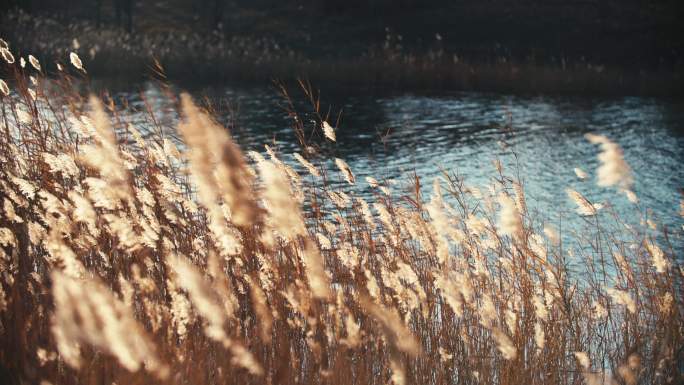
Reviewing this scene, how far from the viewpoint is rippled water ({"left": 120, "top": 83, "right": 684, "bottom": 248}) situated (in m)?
8.83

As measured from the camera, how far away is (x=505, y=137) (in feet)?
40.7

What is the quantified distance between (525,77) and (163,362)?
15859mm

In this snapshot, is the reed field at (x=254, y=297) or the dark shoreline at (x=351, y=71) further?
the dark shoreline at (x=351, y=71)

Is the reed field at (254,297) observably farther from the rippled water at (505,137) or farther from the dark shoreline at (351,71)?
the dark shoreline at (351,71)

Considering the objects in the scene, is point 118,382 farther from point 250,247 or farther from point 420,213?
point 420,213

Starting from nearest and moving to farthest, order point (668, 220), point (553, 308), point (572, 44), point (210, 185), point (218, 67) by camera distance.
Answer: point (210, 185)
point (553, 308)
point (668, 220)
point (218, 67)
point (572, 44)

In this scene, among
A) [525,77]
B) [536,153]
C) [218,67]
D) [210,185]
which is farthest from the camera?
[218,67]

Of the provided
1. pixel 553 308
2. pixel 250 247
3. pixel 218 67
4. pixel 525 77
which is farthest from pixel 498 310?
pixel 218 67

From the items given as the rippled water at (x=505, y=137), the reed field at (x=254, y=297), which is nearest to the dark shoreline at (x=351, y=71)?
the rippled water at (x=505, y=137)

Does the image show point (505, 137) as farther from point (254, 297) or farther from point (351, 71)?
point (254, 297)

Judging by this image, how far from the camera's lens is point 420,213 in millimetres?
4148

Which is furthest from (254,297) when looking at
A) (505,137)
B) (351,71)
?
(351,71)

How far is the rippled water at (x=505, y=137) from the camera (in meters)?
8.83

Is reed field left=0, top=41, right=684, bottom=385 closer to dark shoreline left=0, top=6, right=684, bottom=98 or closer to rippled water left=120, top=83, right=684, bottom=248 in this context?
rippled water left=120, top=83, right=684, bottom=248
